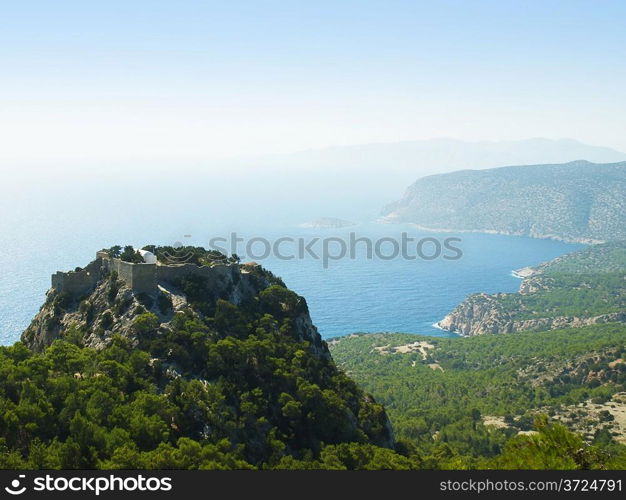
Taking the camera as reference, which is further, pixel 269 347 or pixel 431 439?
pixel 431 439

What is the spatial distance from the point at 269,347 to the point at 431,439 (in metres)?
30.9

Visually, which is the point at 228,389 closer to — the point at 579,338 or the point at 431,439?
the point at 431,439

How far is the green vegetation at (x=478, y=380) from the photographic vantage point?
2638 inches

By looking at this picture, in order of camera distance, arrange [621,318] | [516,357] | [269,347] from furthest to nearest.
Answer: [621,318]
[516,357]
[269,347]

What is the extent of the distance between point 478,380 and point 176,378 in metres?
65.6

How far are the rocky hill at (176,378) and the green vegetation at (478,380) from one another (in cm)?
831

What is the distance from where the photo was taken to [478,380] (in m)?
95.2

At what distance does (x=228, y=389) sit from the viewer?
1533 inches

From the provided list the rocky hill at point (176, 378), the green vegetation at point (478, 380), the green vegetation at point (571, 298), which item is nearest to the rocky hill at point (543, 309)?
the green vegetation at point (571, 298)

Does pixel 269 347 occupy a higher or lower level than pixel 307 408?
higher

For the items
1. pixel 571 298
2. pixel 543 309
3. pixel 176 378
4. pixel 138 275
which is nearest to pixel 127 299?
pixel 138 275

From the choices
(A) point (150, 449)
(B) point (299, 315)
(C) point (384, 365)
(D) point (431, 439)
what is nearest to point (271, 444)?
(A) point (150, 449)

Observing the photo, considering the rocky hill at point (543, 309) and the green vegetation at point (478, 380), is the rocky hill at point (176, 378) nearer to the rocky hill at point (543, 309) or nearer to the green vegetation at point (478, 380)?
the green vegetation at point (478, 380)

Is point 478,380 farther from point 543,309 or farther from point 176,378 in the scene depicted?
point 176,378
